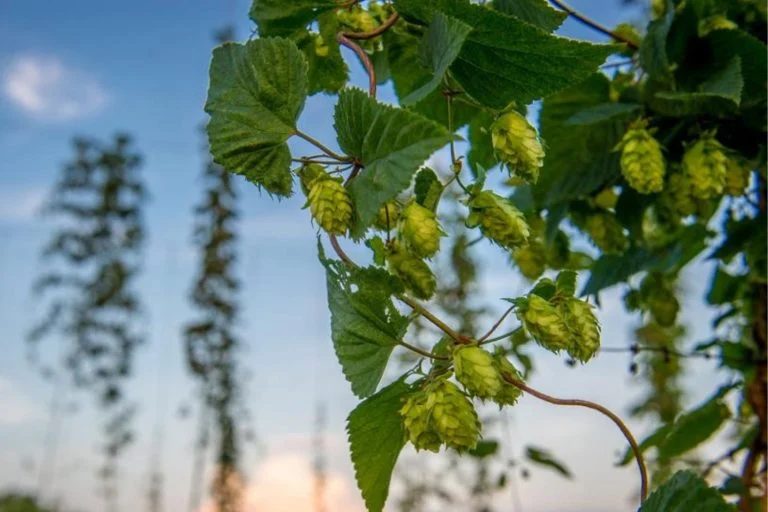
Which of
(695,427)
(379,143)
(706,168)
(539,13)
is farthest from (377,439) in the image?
(695,427)

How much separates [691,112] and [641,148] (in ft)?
0.34

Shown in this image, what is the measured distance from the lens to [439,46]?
516mm

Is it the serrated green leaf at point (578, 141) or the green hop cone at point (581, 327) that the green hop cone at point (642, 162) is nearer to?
the serrated green leaf at point (578, 141)

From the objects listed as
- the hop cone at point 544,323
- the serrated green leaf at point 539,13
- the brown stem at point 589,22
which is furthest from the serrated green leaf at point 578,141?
the hop cone at point 544,323

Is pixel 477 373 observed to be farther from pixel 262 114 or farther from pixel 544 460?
pixel 544 460

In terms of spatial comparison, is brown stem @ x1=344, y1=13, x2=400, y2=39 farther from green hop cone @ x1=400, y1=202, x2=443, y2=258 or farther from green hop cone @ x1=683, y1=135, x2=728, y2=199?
green hop cone @ x1=683, y1=135, x2=728, y2=199

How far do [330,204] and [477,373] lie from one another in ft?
0.39

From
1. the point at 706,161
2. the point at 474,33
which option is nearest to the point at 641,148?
the point at 706,161

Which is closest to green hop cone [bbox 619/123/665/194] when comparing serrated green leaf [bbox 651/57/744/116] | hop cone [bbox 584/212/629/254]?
serrated green leaf [bbox 651/57/744/116]

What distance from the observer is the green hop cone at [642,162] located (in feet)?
2.61

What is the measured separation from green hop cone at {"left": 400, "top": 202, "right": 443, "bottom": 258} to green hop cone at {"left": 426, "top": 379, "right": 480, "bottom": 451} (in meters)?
0.08

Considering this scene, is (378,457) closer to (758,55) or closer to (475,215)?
(475,215)

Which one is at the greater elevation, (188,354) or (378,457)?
(188,354)

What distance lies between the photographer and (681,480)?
581 mm
